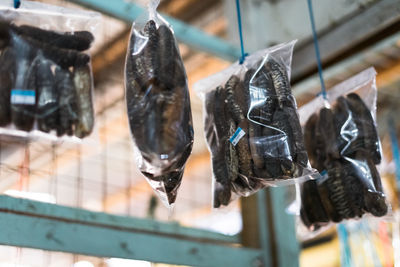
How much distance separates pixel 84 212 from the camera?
60.9 inches

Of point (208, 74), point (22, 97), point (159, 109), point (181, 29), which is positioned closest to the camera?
point (159, 109)

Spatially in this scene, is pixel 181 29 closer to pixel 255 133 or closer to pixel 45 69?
pixel 45 69

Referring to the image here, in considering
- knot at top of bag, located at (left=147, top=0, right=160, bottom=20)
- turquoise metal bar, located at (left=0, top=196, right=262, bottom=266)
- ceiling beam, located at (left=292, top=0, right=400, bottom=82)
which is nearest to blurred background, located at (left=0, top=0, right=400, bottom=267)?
ceiling beam, located at (left=292, top=0, right=400, bottom=82)

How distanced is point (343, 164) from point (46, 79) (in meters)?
0.73

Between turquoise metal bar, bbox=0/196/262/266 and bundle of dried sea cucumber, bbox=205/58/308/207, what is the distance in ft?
1.69

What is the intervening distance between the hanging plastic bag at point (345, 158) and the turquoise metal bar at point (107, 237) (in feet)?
1.68

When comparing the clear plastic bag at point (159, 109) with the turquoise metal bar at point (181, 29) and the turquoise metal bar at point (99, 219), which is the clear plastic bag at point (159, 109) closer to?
the turquoise metal bar at point (99, 219)

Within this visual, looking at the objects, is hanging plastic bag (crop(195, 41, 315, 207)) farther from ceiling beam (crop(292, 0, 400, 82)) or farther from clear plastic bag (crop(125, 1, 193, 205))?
ceiling beam (crop(292, 0, 400, 82))

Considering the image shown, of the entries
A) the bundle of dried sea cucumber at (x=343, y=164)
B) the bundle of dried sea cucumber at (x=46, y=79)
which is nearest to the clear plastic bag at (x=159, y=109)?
the bundle of dried sea cucumber at (x=46, y=79)

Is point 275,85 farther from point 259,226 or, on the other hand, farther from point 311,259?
point 311,259

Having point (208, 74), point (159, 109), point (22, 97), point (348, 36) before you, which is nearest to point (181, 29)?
point (348, 36)

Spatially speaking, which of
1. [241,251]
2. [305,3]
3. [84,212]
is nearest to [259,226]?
[241,251]

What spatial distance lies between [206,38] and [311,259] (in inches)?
182

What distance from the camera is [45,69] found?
4.00 ft
